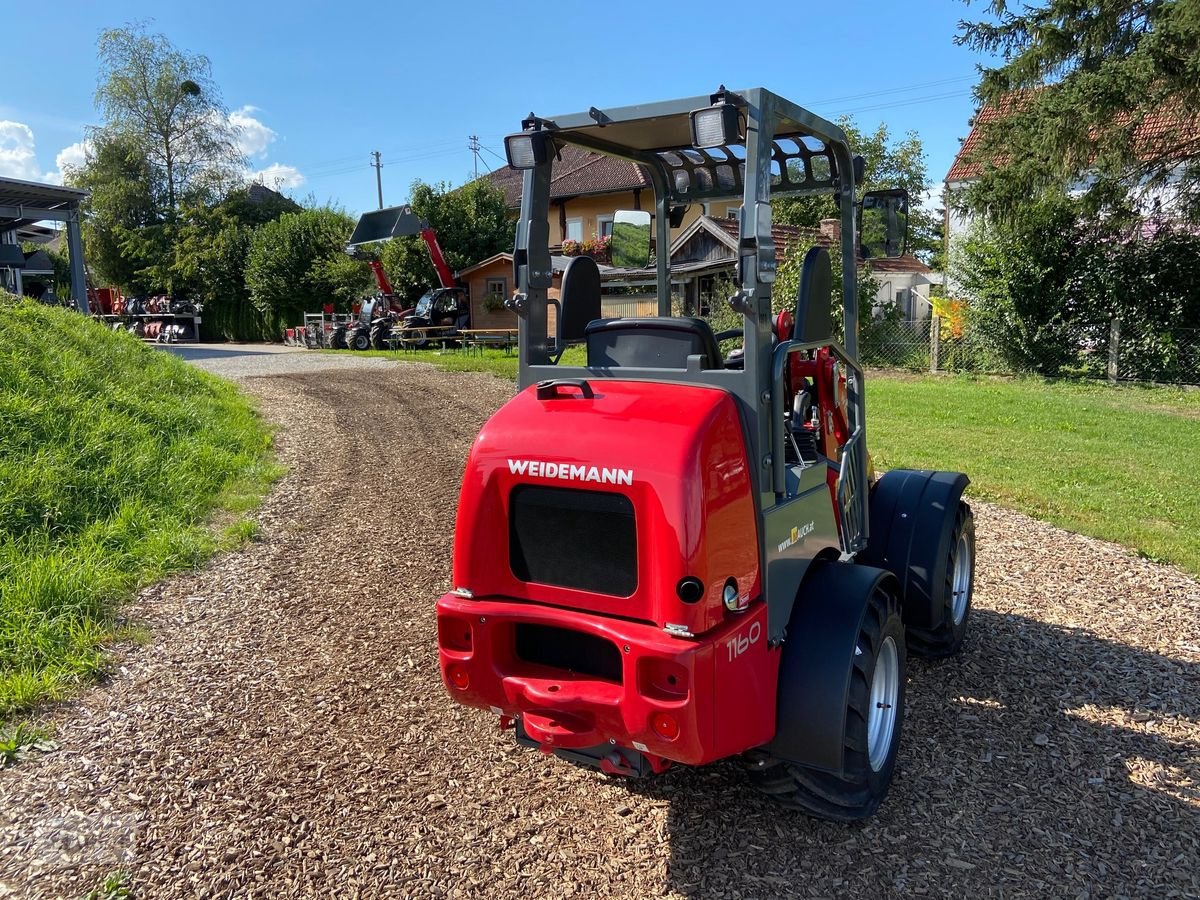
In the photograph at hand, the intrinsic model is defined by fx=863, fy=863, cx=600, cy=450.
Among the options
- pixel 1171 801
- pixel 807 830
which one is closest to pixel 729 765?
pixel 807 830

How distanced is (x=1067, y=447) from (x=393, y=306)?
2041 centimetres

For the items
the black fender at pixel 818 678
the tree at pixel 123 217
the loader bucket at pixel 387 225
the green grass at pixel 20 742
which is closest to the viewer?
the black fender at pixel 818 678

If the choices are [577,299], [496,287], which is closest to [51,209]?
[496,287]

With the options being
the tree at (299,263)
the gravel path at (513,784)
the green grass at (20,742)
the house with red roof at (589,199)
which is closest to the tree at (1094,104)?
the gravel path at (513,784)

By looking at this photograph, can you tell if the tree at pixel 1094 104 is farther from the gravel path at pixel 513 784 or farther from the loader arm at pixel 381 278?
the loader arm at pixel 381 278

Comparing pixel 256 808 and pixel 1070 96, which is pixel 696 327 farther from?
pixel 1070 96

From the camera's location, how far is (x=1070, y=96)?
13.2m

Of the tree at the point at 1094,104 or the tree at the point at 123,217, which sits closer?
the tree at the point at 1094,104

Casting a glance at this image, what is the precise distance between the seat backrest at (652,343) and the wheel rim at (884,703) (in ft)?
4.28

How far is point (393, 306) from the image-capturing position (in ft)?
85.7

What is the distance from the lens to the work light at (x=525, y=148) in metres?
3.38

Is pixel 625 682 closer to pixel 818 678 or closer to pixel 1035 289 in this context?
pixel 818 678

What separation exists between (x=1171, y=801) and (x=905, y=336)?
1668 cm

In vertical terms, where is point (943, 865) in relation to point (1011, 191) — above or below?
below
